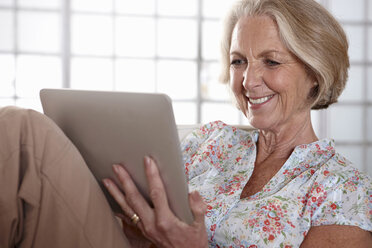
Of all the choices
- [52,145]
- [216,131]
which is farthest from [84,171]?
[216,131]

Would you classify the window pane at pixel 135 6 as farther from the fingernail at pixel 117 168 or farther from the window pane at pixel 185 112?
the fingernail at pixel 117 168

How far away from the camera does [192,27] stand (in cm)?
420

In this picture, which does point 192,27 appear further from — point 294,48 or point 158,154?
point 158,154

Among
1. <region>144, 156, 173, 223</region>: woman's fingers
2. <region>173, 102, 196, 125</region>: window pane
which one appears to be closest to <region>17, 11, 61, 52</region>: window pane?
<region>173, 102, 196, 125</region>: window pane

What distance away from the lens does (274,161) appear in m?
1.48

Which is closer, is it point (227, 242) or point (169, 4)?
point (227, 242)

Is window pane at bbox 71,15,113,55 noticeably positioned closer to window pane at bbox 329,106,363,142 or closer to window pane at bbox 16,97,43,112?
window pane at bbox 16,97,43,112

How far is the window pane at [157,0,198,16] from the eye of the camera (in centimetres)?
414

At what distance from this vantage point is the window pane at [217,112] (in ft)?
13.9

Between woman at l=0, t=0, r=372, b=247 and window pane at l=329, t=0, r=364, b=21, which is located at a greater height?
window pane at l=329, t=0, r=364, b=21

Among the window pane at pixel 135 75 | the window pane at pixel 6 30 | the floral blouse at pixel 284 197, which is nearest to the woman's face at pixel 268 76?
the floral blouse at pixel 284 197

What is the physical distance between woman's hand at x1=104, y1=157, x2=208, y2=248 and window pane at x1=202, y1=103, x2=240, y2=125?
314 centimetres

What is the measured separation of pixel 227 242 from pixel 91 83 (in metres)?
3.02

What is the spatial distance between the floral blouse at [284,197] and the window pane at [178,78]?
2.66m
